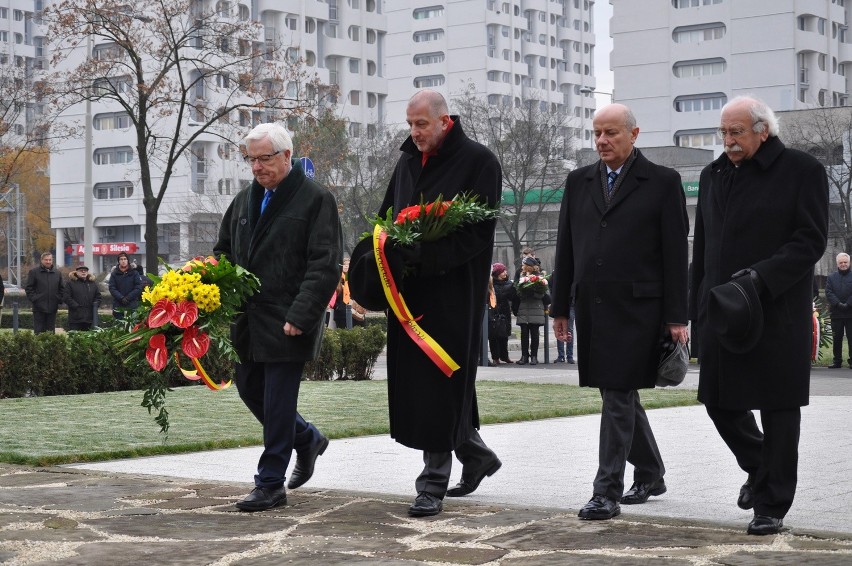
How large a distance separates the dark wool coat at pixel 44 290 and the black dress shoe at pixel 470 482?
18665mm

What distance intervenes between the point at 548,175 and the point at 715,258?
173 ft

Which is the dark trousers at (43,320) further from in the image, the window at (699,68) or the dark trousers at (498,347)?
the window at (699,68)

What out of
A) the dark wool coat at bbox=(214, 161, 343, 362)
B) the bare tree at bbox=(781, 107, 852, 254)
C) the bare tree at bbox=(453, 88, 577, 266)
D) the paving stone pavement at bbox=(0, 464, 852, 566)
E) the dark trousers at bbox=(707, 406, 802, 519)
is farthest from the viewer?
the bare tree at bbox=(453, 88, 577, 266)

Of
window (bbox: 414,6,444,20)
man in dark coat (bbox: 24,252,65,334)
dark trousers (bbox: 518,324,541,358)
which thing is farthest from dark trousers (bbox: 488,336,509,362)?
window (bbox: 414,6,444,20)

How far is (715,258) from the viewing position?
21.9ft

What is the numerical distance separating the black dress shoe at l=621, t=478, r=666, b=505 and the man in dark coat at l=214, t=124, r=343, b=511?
182cm

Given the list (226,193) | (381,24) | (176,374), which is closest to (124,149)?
(226,193)

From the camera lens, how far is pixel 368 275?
22.9 ft

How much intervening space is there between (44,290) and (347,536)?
65.8 ft

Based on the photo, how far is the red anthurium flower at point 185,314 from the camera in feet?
24.1

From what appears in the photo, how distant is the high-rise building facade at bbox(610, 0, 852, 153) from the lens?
295 ft

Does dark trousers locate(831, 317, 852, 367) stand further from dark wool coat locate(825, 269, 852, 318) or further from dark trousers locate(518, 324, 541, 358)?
dark trousers locate(518, 324, 541, 358)

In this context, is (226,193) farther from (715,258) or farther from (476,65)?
(715,258)

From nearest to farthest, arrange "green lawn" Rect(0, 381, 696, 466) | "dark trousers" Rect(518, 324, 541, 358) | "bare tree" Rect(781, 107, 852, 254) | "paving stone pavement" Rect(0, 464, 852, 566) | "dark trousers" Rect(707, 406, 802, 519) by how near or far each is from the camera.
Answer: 1. "paving stone pavement" Rect(0, 464, 852, 566)
2. "dark trousers" Rect(707, 406, 802, 519)
3. "green lawn" Rect(0, 381, 696, 466)
4. "dark trousers" Rect(518, 324, 541, 358)
5. "bare tree" Rect(781, 107, 852, 254)
